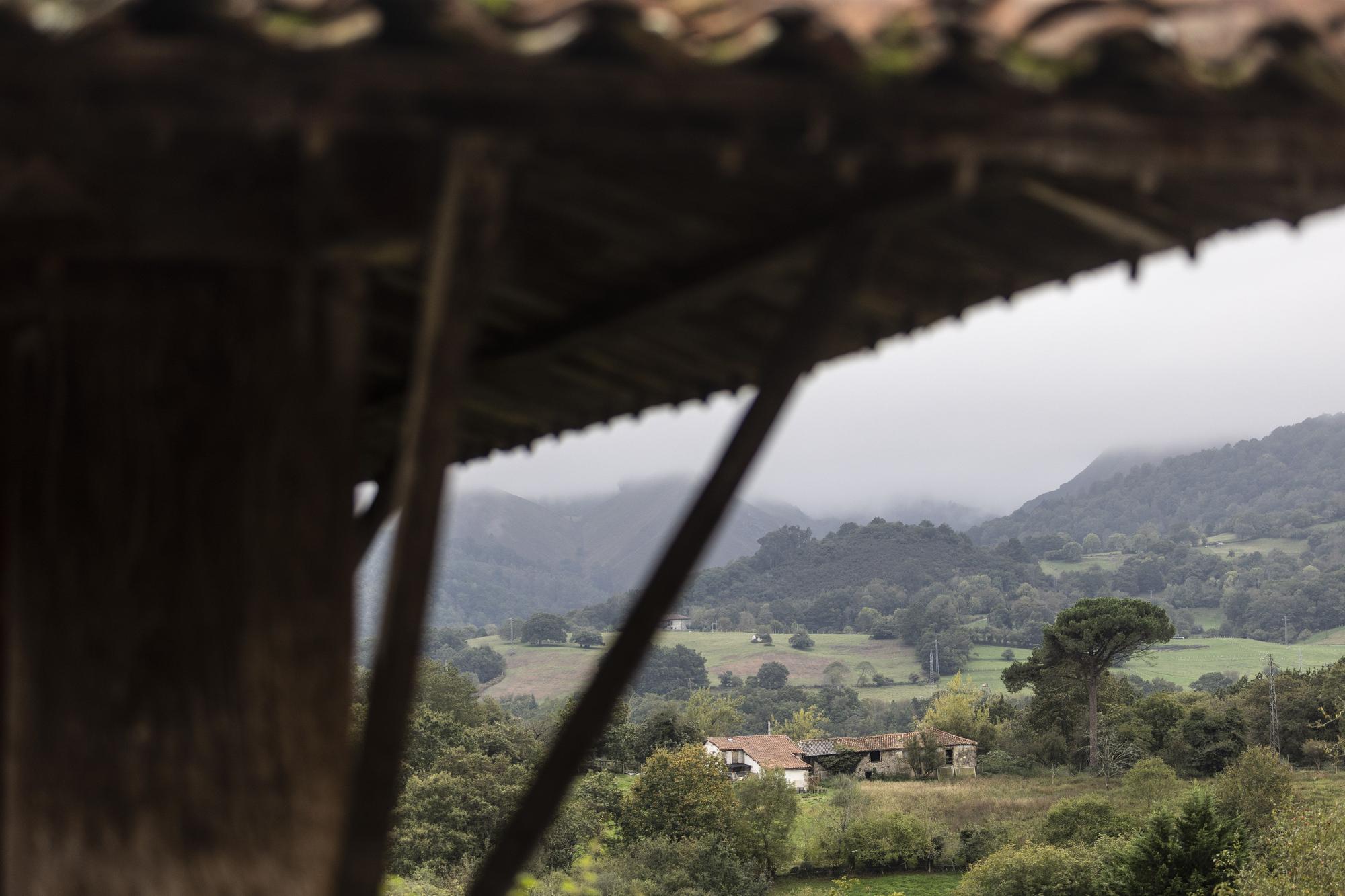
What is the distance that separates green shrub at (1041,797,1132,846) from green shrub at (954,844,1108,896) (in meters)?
4.03

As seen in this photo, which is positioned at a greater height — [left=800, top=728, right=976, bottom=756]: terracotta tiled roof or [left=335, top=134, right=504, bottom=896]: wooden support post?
[left=335, top=134, right=504, bottom=896]: wooden support post

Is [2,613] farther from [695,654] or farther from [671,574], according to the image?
[695,654]

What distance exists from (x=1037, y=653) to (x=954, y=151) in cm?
8005

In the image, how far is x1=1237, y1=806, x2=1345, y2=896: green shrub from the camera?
29594mm

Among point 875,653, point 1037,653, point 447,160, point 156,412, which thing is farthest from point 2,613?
point 875,653

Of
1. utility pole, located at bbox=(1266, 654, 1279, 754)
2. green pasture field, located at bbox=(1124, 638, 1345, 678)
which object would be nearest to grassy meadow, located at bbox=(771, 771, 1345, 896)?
utility pole, located at bbox=(1266, 654, 1279, 754)

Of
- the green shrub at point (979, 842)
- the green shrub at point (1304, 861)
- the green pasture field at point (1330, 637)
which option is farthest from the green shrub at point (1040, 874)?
the green pasture field at point (1330, 637)

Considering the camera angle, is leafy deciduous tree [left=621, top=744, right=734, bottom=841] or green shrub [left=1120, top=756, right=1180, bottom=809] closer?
leafy deciduous tree [left=621, top=744, right=734, bottom=841]

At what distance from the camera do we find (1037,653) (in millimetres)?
77312

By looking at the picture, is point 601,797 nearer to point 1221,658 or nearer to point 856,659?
point 1221,658

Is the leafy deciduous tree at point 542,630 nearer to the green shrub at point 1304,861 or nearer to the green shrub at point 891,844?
the green shrub at point 891,844

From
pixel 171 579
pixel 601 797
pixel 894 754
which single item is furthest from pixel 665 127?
pixel 894 754

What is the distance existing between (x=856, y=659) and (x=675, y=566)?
179387 mm

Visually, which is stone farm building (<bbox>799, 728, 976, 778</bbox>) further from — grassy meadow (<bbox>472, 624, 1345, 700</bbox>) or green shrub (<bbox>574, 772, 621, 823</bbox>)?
grassy meadow (<bbox>472, 624, 1345, 700</bbox>)
